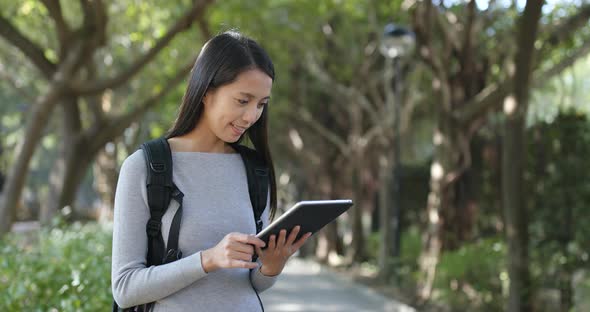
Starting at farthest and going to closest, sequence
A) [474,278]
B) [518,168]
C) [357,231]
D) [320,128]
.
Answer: [320,128] → [357,231] → [474,278] → [518,168]

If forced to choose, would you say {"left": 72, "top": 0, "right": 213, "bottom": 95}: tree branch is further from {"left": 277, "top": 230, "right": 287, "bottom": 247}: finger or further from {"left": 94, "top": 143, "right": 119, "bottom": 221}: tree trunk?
{"left": 94, "top": 143, "right": 119, "bottom": 221}: tree trunk

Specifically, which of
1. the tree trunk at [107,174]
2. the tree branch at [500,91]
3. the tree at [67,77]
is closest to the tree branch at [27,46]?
the tree at [67,77]

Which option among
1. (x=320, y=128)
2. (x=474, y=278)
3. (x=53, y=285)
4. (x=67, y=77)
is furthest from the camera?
(x=320, y=128)

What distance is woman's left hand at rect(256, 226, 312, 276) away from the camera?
2596mm

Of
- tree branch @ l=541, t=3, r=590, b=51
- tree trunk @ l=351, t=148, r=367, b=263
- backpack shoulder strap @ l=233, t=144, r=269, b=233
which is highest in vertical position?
tree branch @ l=541, t=3, r=590, b=51

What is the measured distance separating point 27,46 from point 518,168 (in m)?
6.56

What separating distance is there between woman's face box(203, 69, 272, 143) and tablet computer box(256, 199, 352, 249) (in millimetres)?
365

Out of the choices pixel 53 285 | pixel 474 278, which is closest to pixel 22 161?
pixel 53 285

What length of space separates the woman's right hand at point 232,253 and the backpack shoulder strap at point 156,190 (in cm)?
22

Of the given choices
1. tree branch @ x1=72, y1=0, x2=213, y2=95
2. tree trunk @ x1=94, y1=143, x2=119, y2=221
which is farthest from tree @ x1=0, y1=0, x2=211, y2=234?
tree trunk @ x1=94, y1=143, x2=119, y2=221

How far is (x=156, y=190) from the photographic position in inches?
101

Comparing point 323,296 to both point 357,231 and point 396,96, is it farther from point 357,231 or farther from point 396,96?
point 357,231

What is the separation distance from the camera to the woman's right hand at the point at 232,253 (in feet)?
7.86

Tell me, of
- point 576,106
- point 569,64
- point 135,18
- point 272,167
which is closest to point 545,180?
point 576,106
